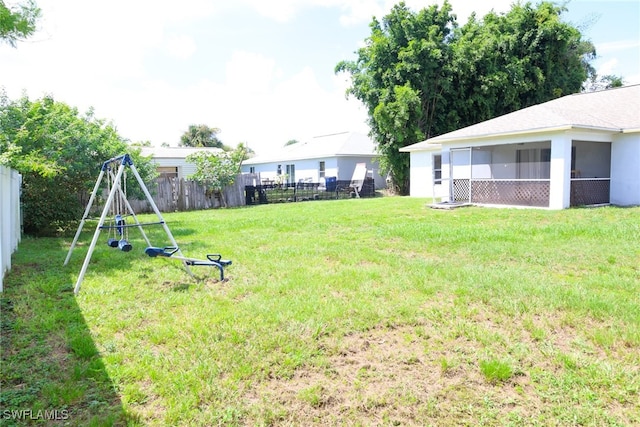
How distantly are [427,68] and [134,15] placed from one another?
16180mm

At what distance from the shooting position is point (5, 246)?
6133 millimetres

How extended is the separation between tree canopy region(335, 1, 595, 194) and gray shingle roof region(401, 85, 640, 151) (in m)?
5.50

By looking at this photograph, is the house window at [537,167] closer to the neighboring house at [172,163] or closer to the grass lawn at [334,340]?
the grass lawn at [334,340]

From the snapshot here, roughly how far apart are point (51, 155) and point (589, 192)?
16.0 m

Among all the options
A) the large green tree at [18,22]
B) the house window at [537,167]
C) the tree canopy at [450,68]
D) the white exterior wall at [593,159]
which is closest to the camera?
the large green tree at [18,22]

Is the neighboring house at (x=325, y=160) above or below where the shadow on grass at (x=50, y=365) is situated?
above

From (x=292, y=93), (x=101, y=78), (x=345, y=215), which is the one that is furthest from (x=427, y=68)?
(x=292, y=93)

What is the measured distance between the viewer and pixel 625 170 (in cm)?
1454

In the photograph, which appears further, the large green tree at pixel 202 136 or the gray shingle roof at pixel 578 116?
the large green tree at pixel 202 136

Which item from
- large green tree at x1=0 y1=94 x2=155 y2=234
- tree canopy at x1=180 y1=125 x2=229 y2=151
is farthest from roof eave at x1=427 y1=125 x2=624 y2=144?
tree canopy at x1=180 y1=125 x2=229 y2=151

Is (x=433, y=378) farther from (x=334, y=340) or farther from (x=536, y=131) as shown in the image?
(x=536, y=131)

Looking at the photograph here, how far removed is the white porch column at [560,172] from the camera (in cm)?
1348

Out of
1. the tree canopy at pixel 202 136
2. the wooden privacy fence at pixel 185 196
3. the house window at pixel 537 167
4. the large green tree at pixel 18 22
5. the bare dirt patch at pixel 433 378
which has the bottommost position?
the bare dirt patch at pixel 433 378

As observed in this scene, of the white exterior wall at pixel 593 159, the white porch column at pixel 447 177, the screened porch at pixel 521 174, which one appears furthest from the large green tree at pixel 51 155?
the white exterior wall at pixel 593 159
